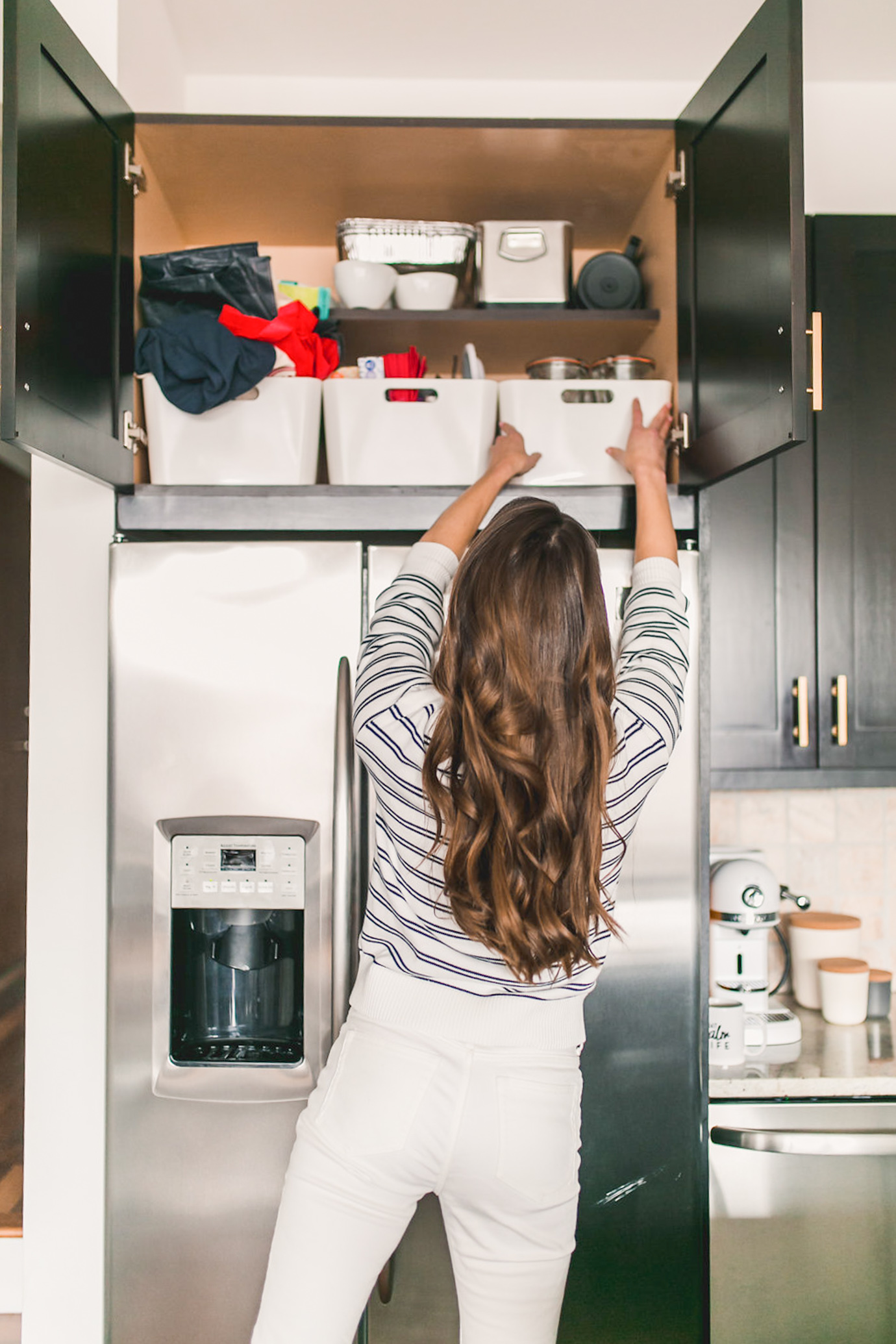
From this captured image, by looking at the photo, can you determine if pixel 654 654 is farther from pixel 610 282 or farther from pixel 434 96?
pixel 434 96

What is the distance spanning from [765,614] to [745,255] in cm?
78

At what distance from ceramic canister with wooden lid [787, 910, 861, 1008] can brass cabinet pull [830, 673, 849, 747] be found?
1.60 ft

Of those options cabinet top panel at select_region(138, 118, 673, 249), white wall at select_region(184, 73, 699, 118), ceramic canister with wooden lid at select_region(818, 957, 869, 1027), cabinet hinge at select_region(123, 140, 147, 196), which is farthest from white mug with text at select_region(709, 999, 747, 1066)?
white wall at select_region(184, 73, 699, 118)

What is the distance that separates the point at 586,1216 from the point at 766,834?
1.09 metres

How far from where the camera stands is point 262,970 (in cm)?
150

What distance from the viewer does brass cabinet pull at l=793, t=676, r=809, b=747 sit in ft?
6.32

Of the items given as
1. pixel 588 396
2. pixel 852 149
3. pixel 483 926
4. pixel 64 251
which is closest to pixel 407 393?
pixel 588 396

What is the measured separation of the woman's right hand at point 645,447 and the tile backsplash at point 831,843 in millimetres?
1033

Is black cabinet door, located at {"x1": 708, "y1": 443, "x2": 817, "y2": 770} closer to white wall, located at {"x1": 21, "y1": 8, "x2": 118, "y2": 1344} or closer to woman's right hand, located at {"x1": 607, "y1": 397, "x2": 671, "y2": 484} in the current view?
woman's right hand, located at {"x1": 607, "y1": 397, "x2": 671, "y2": 484}

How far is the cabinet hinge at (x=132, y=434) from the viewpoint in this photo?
5.02 feet

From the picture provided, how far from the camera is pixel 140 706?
148 centimetres

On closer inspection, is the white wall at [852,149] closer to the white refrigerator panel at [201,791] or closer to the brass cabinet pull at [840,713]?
the brass cabinet pull at [840,713]

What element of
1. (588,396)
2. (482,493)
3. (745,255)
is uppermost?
(745,255)

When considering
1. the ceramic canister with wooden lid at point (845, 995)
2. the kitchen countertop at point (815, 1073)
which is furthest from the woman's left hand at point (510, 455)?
the ceramic canister with wooden lid at point (845, 995)
